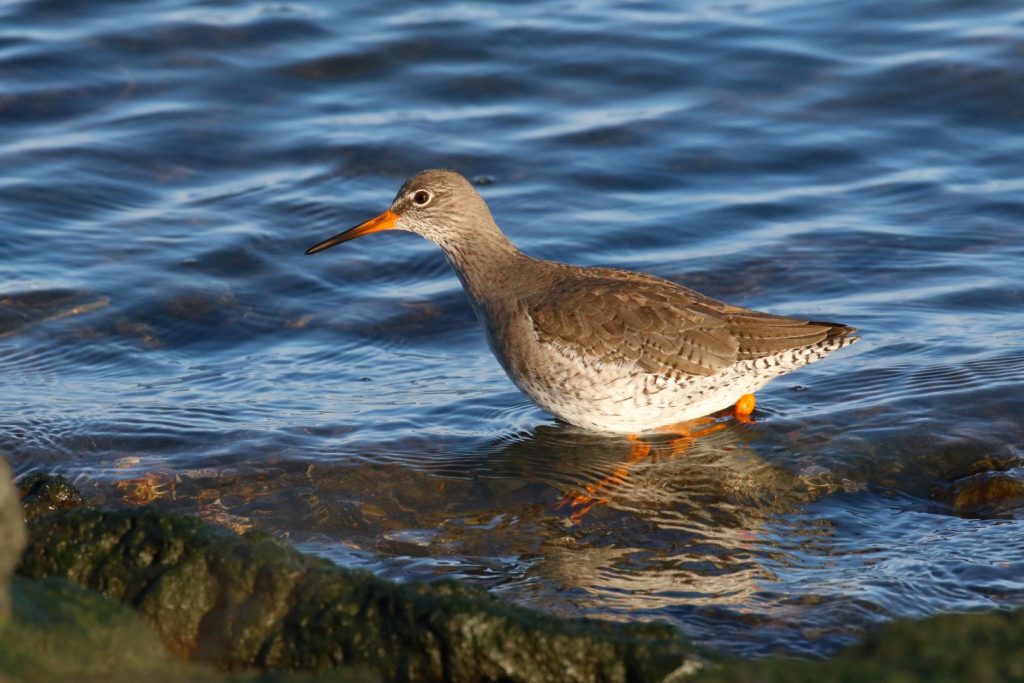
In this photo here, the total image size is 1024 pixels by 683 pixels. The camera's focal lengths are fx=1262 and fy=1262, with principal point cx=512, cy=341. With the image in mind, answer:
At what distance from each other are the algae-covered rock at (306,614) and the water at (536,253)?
1.21 metres

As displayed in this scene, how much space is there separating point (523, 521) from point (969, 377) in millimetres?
3407

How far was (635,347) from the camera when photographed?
770 cm

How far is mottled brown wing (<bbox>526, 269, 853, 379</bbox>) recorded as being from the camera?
7.67 m

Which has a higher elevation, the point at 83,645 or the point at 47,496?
the point at 83,645

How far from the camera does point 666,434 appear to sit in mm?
8281

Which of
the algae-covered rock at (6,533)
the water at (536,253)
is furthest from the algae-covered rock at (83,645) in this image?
the water at (536,253)

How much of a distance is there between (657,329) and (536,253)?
3.49 metres

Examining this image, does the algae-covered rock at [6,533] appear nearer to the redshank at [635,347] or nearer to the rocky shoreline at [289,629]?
the rocky shoreline at [289,629]

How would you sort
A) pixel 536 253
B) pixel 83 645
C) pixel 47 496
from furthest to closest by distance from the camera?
pixel 536 253, pixel 47 496, pixel 83 645

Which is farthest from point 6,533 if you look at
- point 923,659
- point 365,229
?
point 365,229

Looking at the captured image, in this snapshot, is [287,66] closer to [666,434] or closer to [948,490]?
[666,434]

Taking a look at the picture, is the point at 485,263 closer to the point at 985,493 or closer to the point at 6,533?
the point at 985,493

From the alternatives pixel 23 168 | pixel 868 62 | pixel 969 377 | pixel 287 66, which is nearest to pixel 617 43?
pixel 868 62

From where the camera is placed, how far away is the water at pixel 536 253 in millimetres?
6594
